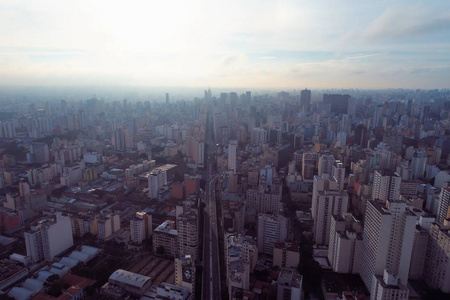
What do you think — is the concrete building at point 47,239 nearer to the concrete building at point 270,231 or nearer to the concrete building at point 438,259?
the concrete building at point 270,231

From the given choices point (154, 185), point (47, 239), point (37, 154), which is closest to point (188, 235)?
point (47, 239)

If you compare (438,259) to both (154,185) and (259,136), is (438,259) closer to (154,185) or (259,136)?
(154,185)

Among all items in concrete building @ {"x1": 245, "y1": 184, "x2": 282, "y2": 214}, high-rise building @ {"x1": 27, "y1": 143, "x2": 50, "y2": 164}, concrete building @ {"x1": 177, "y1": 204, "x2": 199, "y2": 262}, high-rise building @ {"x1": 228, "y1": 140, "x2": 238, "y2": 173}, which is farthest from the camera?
high-rise building @ {"x1": 27, "y1": 143, "x2": 50, "y2": 164}

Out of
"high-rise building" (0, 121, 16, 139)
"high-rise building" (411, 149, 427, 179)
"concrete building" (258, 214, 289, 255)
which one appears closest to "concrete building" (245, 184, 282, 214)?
"concrete building" (258, 214, 289, 255)

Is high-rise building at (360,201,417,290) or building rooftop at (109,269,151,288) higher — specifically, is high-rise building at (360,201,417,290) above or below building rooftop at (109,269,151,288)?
above

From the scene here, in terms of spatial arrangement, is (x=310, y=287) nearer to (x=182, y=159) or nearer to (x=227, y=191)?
(x=227, y=191)

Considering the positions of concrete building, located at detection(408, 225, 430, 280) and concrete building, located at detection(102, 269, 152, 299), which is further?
concrete building, located at detection(408, 225, 430, 280)

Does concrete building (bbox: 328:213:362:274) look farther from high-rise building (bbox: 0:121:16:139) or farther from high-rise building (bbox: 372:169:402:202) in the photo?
high-rise building (bbox: 0:121:16:139)
